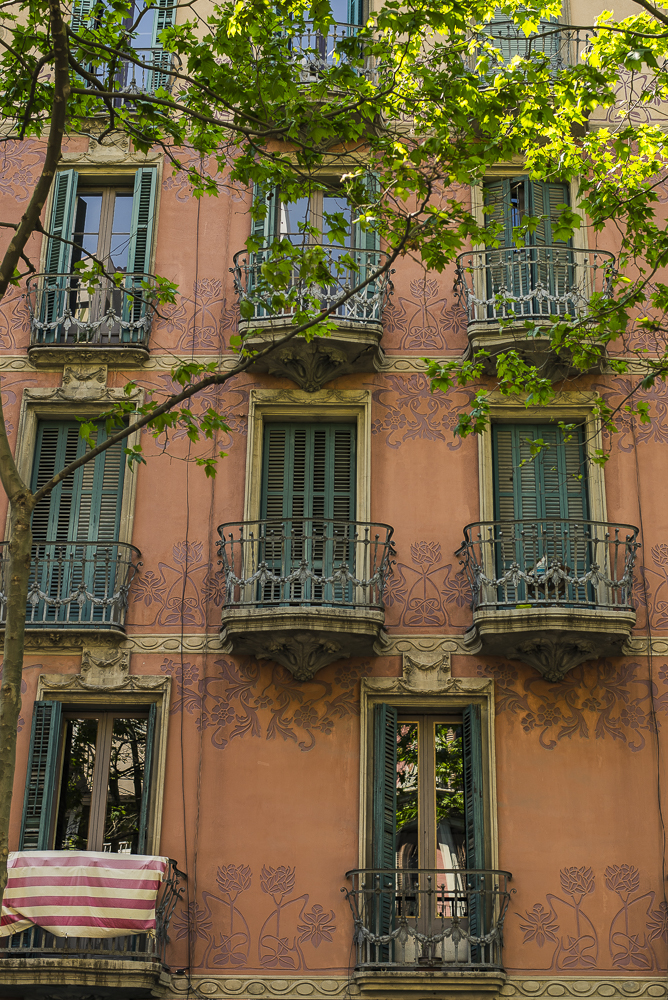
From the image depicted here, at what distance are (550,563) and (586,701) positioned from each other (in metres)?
1.71

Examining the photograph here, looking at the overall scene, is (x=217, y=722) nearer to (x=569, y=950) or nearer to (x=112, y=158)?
(x=569, y=950)

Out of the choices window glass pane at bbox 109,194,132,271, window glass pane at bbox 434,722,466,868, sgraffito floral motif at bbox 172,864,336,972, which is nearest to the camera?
sgraffito floral motif at bbox 172,864,336,972

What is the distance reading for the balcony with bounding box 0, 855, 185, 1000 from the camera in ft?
41.3

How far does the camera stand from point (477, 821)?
13.9m

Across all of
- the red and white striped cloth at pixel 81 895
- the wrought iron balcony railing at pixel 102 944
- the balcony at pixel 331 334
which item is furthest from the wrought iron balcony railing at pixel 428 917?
the balcony at pixel 331 334

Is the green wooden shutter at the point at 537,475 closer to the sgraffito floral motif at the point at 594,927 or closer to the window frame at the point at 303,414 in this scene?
the window frame at the point at 303,414

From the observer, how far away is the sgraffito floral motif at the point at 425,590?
1487 centimetres

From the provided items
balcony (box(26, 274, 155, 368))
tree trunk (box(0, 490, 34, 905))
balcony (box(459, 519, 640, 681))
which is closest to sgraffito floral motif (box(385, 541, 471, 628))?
balcony (box(459, 519, 640, 681))

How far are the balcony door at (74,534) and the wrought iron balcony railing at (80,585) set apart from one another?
12mm

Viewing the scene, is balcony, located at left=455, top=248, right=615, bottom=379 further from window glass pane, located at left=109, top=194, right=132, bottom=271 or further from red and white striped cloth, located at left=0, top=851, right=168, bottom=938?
red and white striped cloth, located at left=0, top=851, right=168, bottom=938

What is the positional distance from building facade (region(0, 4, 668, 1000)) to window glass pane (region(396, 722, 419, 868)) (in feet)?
0.09

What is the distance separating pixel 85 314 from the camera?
16453mm

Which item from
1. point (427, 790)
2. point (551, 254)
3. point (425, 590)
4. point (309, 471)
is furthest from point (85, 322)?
point (427, 790)

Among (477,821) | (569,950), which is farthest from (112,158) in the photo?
(569,950)
